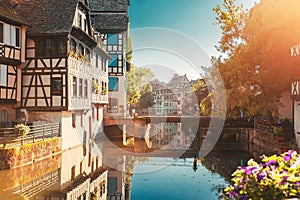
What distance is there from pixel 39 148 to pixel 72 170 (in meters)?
2.65

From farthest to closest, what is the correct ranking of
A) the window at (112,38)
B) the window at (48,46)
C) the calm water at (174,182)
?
the window at (112,38), the window at (48,46), the calm water at (174,182)

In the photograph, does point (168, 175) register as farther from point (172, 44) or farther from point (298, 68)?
point (172, 44)

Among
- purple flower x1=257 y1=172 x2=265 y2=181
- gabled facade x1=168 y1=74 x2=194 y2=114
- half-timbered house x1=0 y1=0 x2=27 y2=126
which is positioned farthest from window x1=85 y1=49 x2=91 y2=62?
gabled facade x1=168 y1=74 x2=194 y2=114

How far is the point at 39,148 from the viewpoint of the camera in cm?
1961

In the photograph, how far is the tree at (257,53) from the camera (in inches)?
878

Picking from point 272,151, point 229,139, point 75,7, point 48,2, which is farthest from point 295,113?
point 48,2

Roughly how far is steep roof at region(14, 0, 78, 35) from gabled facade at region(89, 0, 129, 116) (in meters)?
16.2

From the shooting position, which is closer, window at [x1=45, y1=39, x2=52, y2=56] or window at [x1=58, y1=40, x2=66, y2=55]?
window at [x1=58, y1=40, x2=66, y2=55]

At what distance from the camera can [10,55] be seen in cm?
2130

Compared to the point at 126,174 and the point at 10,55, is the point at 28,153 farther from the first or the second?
the point at 10,55

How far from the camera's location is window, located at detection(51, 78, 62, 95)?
2366 centimetres

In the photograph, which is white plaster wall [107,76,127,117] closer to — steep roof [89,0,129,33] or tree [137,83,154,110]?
steep roof [89,0,129,33]

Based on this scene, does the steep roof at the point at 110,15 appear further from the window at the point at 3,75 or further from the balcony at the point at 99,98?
the window at the point at 3,75

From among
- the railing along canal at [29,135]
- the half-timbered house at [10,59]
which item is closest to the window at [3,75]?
the half-timbered house at [10,59]
